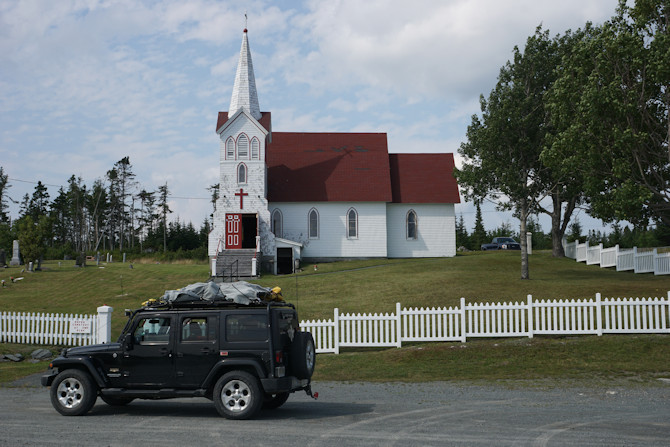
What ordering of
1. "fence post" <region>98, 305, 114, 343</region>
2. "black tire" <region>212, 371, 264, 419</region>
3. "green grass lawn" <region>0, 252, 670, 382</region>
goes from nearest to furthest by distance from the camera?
"black tire" <region>212, 371, 264, 419</region> → "green grass lawn" <region>0, 252, 670, 382</region> → "fence post" <region>98, 305, 114, 343</region>

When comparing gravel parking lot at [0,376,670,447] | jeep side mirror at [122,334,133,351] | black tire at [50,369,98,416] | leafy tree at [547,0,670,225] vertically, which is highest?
leafy tree at [547,0,670,225]

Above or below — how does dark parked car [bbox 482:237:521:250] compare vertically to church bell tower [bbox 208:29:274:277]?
below

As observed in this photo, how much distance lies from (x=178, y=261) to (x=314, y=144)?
1618 cm

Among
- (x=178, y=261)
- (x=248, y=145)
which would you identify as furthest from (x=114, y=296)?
(x=178, y=261)

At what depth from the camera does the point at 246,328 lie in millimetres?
10695

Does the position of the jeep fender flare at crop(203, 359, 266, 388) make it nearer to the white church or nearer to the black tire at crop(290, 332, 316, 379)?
the black tire at crop(290, 332, 316, 379)

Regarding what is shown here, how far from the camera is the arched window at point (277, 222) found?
149 ft

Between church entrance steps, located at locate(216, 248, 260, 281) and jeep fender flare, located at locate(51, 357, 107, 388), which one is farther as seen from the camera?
church entrance steps, located at locate(216, 248, 260, 281)

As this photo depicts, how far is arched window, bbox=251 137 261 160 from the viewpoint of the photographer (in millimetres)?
42781

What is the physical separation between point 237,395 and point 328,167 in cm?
3815

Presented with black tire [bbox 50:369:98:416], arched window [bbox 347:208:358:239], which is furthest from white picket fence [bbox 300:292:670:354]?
arched window [bbox 347:208:358:239]

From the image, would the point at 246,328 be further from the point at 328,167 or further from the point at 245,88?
the point at 328,167

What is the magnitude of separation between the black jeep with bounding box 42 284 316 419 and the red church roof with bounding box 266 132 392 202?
34.4 meters

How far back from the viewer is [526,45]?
33188 mm
